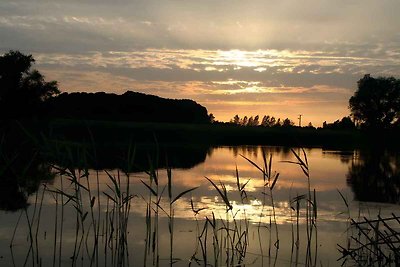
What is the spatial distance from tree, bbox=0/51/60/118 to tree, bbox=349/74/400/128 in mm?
36509

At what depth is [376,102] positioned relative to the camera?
6469 cm

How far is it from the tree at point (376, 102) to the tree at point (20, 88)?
36509mm

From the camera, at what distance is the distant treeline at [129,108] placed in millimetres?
72438

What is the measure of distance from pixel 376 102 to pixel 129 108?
33.3 m

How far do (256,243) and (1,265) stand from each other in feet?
12.3

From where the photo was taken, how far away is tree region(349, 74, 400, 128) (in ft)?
209

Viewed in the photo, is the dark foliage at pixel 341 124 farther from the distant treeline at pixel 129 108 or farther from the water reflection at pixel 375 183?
the water reflection at pixel 375 183

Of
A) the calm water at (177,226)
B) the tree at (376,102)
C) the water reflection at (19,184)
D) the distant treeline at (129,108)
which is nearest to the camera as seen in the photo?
the calm water at (177,226)

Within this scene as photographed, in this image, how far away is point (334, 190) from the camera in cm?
1588

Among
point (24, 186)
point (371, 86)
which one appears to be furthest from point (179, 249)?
point (371, 86)

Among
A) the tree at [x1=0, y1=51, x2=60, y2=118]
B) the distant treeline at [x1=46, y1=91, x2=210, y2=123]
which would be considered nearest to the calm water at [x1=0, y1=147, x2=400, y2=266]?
the tree at [x1=0, y1=51, x2=60, y2=118]

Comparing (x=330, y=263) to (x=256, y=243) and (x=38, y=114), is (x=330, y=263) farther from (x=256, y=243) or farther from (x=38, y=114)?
(x=38, y=114)

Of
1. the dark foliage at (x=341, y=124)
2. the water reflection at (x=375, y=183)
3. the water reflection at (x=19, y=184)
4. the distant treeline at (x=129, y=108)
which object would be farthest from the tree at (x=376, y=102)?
the water reflection at (x=19, y=184)

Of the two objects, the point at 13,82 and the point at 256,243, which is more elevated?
the point at 13,82
